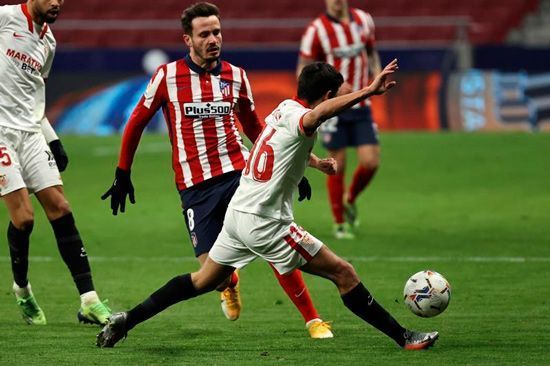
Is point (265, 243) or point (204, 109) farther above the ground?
point (204, 109)

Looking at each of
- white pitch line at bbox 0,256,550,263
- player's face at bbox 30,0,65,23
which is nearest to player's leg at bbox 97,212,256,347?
player's face at bbox 30,0,65,23

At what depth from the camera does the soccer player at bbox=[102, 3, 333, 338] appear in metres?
7.63

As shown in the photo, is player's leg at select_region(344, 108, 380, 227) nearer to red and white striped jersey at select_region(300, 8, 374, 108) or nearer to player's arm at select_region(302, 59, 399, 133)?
red and white striped jersey at select_region(300, 8, 374, 108)

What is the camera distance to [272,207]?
675cm

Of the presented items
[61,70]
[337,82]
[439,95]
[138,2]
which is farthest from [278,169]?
[138,2]

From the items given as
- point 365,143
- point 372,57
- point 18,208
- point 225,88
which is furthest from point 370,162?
point 18,208

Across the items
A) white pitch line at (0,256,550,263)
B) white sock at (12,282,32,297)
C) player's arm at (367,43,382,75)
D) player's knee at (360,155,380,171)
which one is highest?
player's arm at (367,43,382,75)

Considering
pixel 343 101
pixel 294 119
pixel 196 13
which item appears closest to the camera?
pixel 343 101

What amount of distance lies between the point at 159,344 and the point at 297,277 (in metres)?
0.93

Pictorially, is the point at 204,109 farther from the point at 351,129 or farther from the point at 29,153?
the point at 351,129

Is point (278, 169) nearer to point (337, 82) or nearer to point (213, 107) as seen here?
point (337, 82)

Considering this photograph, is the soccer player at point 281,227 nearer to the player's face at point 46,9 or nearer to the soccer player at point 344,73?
the player's face at point 46,9

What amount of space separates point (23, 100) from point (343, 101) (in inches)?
98.8

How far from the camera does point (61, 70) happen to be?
75.9 feet
